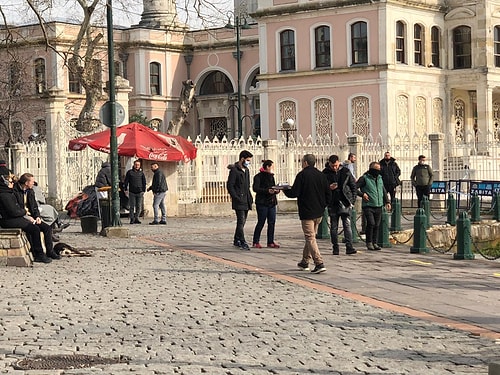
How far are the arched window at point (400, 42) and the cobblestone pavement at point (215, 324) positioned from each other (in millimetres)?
32660

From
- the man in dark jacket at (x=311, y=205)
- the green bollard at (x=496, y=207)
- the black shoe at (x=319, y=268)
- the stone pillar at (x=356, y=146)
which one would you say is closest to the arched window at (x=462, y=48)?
the stone pillar at (x=356, y=146)

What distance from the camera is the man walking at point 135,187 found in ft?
88.9

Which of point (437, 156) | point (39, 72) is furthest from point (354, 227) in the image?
point (39, 72)

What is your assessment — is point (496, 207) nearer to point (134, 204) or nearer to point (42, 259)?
point (134, 204)

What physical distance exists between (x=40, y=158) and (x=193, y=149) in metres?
5.41

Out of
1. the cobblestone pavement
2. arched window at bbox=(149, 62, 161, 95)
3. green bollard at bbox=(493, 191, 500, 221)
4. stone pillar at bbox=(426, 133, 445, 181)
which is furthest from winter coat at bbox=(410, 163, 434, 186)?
arched window at bbox=(149, 62, 161, 95)

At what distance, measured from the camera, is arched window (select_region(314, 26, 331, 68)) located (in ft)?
164

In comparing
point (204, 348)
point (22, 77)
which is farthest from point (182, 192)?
point (22, 77)

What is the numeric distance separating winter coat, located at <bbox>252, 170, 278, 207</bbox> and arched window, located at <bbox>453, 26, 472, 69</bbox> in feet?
107

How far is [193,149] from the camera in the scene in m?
29.9

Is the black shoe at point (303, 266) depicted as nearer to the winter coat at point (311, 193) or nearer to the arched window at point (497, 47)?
the winter coat at point (311, 193)

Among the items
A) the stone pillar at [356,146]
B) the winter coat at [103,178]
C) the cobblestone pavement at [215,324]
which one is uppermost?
the stone pillar at [356,146]

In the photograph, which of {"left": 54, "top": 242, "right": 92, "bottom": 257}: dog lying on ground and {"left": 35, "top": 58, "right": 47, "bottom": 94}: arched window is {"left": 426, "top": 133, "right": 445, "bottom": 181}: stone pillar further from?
{"left": 35, "top": 58, "right": 47, "bottom": 94}: arched window

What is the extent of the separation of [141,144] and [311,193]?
41.4 ft
